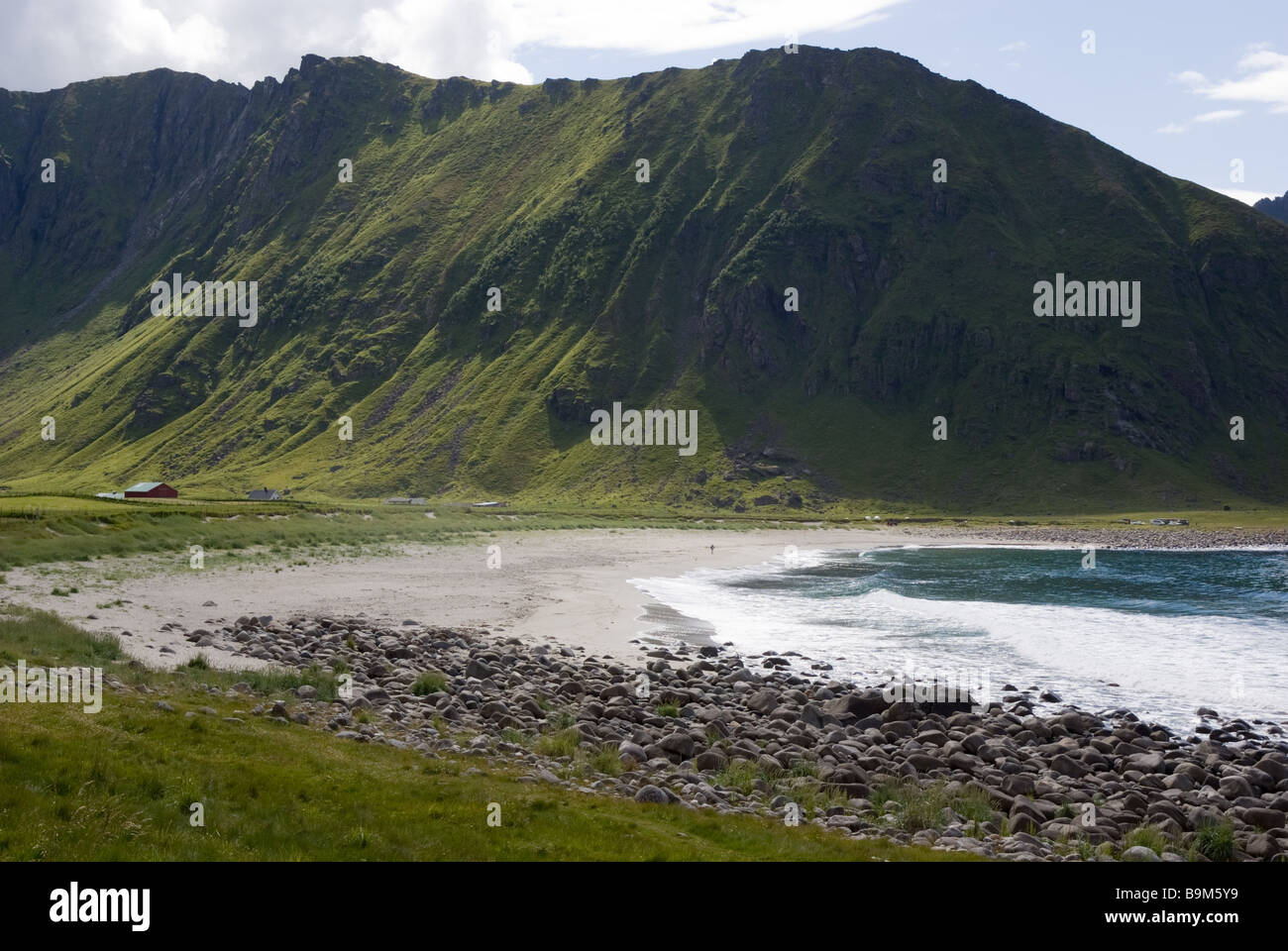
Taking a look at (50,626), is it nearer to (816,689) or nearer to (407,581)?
(816,689)

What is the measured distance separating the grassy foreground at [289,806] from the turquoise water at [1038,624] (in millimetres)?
19158

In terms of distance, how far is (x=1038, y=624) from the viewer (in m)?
48.2

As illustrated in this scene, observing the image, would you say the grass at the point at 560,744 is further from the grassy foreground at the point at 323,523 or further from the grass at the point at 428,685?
the grassy foreground at the point at 323,523

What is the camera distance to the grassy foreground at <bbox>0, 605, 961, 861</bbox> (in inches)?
458

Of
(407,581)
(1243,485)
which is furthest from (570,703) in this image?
(1243,485)

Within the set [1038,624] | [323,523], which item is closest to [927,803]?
[1038,624]

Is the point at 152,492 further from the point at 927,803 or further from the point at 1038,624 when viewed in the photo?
the point at 927,803

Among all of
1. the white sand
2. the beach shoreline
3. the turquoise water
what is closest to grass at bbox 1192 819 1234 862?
the turquoise water

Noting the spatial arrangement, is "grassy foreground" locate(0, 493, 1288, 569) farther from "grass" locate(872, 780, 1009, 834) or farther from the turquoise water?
"grass" locate(872, 780, 1009, 834)

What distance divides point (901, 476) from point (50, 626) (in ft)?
618

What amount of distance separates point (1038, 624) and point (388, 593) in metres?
35.6

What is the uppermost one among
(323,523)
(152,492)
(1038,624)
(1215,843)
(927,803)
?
(152,492)

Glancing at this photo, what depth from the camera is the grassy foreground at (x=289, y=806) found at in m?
11.6

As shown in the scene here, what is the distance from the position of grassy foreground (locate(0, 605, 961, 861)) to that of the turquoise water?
19158mm
